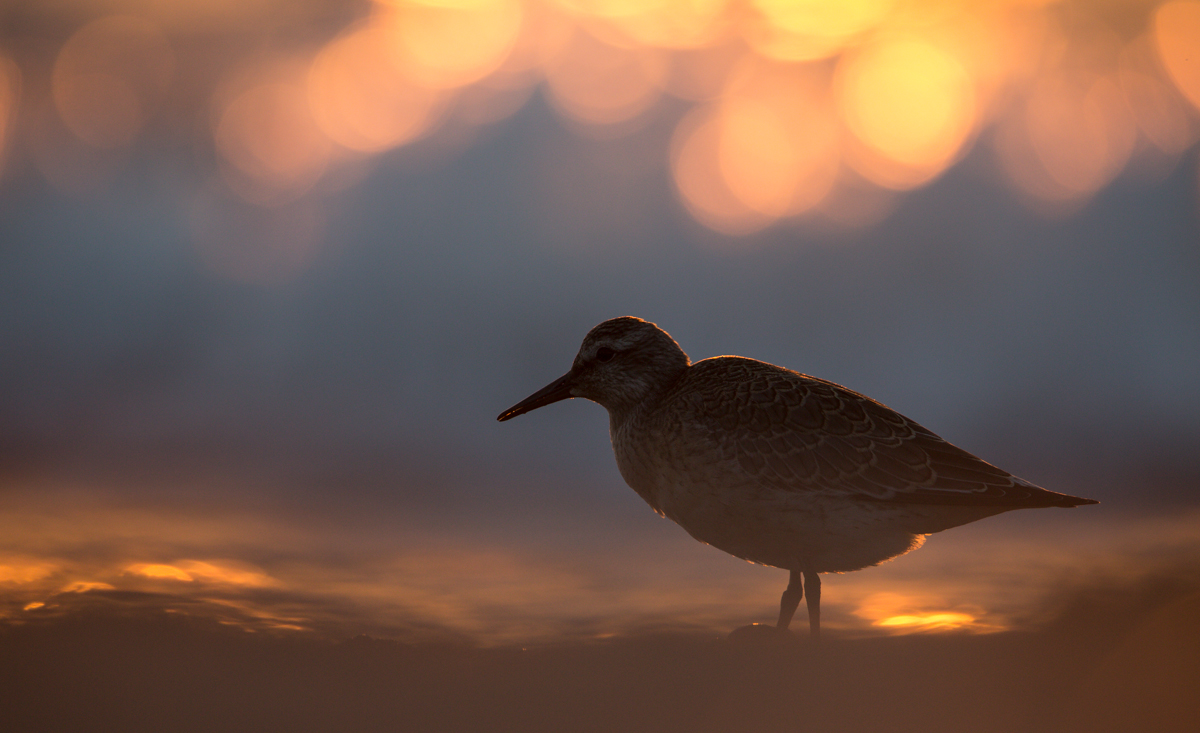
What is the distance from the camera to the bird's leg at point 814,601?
683cm

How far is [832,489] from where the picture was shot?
645cm

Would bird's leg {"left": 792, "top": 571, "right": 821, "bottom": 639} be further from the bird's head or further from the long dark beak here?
the long dark beak

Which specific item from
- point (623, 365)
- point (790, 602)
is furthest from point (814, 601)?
point (623, 365)

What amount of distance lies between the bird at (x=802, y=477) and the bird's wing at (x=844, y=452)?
0.03ft

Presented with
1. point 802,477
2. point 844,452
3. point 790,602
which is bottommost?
point 790,602

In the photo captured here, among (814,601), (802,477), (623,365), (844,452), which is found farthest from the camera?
(623,365)

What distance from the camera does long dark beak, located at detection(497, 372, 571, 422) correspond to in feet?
26.7

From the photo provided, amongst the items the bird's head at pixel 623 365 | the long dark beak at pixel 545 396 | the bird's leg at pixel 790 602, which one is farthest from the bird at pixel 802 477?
the long dark beak at pixel 545 396

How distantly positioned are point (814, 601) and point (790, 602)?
0.24 m

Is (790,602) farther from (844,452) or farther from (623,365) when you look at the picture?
(623,365)

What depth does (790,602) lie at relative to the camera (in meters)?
7.00

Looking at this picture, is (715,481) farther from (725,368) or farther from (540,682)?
(540,682)

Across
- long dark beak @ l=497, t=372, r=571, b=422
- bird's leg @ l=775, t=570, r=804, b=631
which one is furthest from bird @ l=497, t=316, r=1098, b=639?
long dark beak @ l=497, t=372, r=571, b=422

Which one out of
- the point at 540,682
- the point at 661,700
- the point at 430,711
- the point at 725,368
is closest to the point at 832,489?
the point at 725,368
